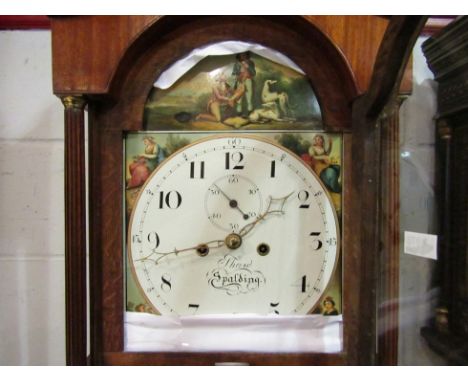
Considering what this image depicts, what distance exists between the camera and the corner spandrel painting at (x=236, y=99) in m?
0.65

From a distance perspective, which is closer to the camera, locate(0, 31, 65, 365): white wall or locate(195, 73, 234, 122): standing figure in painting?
locate(195, 73, 234, 122): standing figure in painting

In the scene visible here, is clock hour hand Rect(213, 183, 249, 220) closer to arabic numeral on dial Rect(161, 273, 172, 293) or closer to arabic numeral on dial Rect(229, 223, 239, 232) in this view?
arabic numeral on dial Rect(229, 223, 239, 232)

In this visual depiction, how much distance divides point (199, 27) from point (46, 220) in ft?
1.91

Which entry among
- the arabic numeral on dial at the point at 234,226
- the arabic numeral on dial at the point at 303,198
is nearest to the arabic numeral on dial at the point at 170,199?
the arabic numeral on dial at the point at 234,226

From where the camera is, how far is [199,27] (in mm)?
625

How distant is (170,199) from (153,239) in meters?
0.08

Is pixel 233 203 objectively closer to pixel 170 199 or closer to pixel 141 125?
pixel 170 199

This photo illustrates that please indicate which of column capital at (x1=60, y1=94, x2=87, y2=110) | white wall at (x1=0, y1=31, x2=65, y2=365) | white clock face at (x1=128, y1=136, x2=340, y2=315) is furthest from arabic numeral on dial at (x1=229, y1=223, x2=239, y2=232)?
white wall at (x1=0, y1=31, x2=65, y2=365)

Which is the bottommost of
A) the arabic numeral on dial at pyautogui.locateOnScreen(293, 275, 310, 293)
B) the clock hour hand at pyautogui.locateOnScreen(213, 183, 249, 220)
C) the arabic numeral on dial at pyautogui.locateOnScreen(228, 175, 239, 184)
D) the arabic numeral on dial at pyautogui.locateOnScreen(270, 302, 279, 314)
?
the arabic numeral on dial at pyautogui.locateOnScreen(270, 302, 279, 314)

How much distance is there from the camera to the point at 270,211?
658mm

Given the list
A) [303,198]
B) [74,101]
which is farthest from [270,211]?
[74,101]

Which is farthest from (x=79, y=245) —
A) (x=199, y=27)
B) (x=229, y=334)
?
(x=199, y=27)

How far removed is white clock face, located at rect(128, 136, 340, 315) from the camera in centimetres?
66
